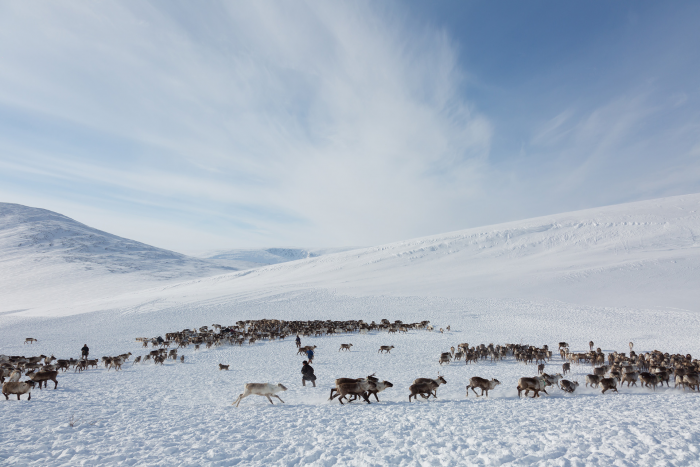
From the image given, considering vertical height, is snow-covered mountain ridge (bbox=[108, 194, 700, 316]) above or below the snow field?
above

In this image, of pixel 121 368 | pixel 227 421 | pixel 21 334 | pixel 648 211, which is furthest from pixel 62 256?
pixel 648 211

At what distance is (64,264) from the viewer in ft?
294

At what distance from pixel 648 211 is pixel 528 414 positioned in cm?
7727

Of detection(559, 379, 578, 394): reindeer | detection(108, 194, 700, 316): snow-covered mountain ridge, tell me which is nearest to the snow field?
detection(559, 379, 578, 394): reindeer

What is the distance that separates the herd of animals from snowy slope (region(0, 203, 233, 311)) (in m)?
46.6

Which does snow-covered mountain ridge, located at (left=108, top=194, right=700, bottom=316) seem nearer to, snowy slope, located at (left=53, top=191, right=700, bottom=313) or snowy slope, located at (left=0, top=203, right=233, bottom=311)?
snowy slope, located at (left=53, top=191, right=700, bottom=313)

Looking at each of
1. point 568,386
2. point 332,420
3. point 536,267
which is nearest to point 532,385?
point 568,386

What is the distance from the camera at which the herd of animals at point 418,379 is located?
10.2m

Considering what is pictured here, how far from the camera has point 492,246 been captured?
63.3 metres

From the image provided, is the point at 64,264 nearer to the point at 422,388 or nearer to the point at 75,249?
the point at 75,249

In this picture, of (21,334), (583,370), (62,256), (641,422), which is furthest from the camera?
(62,256)

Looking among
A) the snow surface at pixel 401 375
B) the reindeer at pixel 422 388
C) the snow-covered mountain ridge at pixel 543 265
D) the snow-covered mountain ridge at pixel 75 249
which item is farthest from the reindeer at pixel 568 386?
the snow-covered mountain ridge at pixel 75 249

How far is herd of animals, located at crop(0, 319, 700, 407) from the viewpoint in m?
10.2

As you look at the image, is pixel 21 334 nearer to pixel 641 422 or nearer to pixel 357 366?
pixel 357 366
